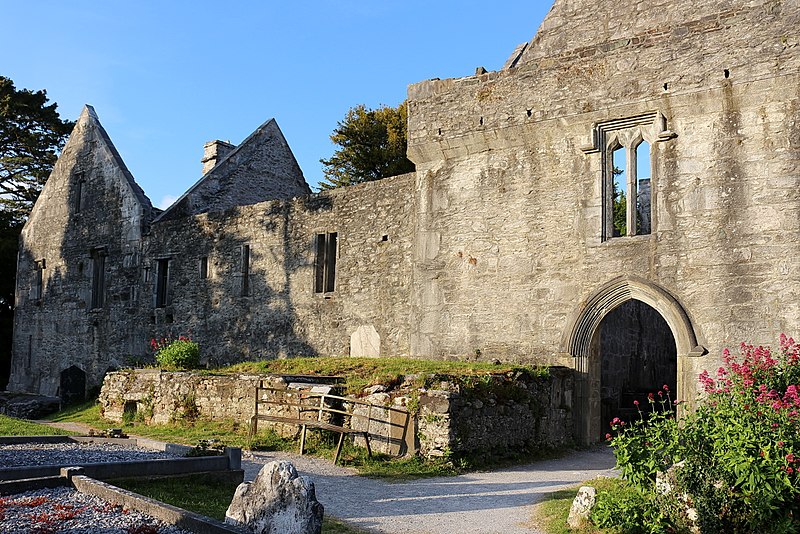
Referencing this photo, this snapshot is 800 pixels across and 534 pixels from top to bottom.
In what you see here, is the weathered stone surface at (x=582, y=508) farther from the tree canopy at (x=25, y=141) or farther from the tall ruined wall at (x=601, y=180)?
the tree canopy at (x=25, y=141)

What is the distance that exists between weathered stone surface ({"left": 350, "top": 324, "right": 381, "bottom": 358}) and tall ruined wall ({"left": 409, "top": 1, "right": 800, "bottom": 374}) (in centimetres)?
118

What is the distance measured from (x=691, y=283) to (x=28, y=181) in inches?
1002

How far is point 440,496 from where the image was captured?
8.20 m

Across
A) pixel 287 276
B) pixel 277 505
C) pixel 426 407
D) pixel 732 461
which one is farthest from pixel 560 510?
pixel 287 276

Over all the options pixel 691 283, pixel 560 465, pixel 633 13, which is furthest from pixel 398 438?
pixel 633 13

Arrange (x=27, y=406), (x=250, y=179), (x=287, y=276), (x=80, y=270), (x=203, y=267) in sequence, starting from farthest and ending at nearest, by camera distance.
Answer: (x=250, y=179) → (x=80, y=270) → (x=203, y=267) → (x=27, y=406) → (x=287, y=276)

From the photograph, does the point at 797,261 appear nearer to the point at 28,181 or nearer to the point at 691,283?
the point at 691,283

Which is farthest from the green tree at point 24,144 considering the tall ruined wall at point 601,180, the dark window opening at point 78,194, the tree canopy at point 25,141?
the tall ruined wall at point 601,180

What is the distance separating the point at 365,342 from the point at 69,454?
7513 millimetres

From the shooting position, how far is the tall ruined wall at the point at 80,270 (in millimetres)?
21391

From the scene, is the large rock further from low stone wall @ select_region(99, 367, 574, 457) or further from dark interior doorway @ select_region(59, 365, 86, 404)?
dark interior doorway @ select_region(59, 365, 86, 404)

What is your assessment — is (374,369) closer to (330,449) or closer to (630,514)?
(330,449)

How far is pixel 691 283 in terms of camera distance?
1173cm

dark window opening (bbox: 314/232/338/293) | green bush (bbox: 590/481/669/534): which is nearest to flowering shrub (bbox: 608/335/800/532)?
green bush (bbox: 590/481/669/534)
